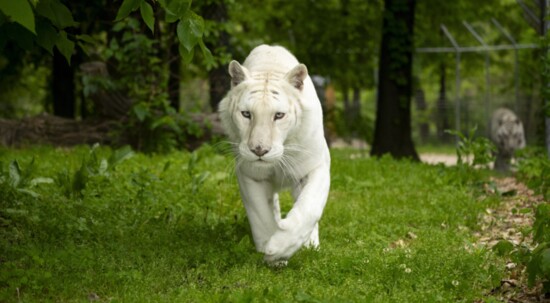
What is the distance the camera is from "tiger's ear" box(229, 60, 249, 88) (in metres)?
5.54

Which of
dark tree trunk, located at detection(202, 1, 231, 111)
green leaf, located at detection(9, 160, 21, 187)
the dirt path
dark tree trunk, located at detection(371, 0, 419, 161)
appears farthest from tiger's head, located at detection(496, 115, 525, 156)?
green leaf, located at detection(9, 160, 21, 187)

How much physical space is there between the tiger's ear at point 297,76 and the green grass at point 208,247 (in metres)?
1.21

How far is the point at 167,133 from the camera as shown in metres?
12.1

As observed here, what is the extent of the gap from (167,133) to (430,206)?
4.96 meters

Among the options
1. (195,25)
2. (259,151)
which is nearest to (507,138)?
(259,151)

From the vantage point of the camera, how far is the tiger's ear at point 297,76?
5527 millimetres

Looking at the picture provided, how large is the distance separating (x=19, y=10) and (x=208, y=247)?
9.63 ft

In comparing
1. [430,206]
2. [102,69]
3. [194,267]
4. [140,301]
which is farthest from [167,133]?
[140,301]

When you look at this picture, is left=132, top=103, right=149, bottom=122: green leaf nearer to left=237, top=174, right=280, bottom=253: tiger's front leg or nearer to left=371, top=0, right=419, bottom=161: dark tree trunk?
left=371, top=0, right=419, bottom=161: dark tree trunk

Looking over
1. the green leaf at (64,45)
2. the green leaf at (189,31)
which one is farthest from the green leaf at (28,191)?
the green leaf at (189,31)

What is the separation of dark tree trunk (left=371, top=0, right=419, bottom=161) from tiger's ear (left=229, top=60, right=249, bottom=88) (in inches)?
384

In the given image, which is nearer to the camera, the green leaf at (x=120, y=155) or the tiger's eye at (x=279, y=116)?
the tiger's eye at (x=279, y=116)

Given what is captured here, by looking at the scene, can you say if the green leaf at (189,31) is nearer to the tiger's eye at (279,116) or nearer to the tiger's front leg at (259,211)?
the tiger's eye at (279,116)

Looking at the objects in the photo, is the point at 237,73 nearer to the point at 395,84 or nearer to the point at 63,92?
the point at 395,84
